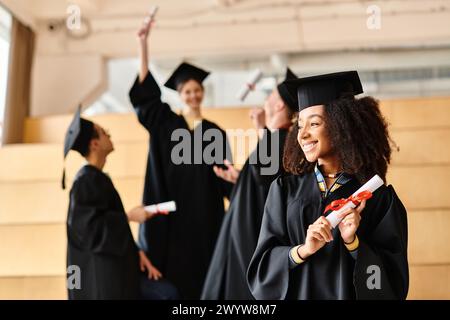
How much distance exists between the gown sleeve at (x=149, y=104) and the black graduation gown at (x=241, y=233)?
83 centimetres

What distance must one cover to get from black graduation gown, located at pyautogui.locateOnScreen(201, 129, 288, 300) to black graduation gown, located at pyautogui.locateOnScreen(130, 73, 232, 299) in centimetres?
45

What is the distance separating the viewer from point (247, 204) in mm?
2609

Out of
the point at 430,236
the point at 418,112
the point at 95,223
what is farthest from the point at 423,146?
the point at 95,223

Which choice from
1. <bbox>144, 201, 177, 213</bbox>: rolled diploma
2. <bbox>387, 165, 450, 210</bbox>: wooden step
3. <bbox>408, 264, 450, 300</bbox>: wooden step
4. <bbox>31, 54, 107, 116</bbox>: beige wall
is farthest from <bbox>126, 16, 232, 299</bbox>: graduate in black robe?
<bbox>31, 54, 107, 116</bbox>: beige wall

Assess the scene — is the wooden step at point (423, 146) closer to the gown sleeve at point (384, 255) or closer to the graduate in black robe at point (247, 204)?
the graduate in black robe at point (247, 204)

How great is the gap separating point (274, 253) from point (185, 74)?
6.84 ft

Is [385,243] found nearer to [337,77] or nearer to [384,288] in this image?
[384,288]

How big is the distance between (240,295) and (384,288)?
1.24m

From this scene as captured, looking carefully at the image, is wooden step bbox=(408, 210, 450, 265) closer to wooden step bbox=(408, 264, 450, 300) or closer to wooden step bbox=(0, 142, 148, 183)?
wooden step bbox=(408, 264, 450, 300)

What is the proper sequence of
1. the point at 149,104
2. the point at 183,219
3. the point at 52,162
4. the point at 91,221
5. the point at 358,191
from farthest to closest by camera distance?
the point at 52,162, the point at 149,104, the point at 183,219, the point at 91,221, the point at 358,191

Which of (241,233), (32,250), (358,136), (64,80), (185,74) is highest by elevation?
(64,80)

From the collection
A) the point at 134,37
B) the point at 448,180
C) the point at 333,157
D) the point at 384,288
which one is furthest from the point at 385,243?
the point at 134,37

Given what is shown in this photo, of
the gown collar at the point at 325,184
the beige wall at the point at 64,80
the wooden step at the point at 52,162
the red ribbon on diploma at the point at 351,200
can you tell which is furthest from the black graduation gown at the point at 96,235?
the beige wall at the point at 64,80

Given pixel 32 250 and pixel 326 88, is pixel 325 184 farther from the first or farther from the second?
pixel 32 250
